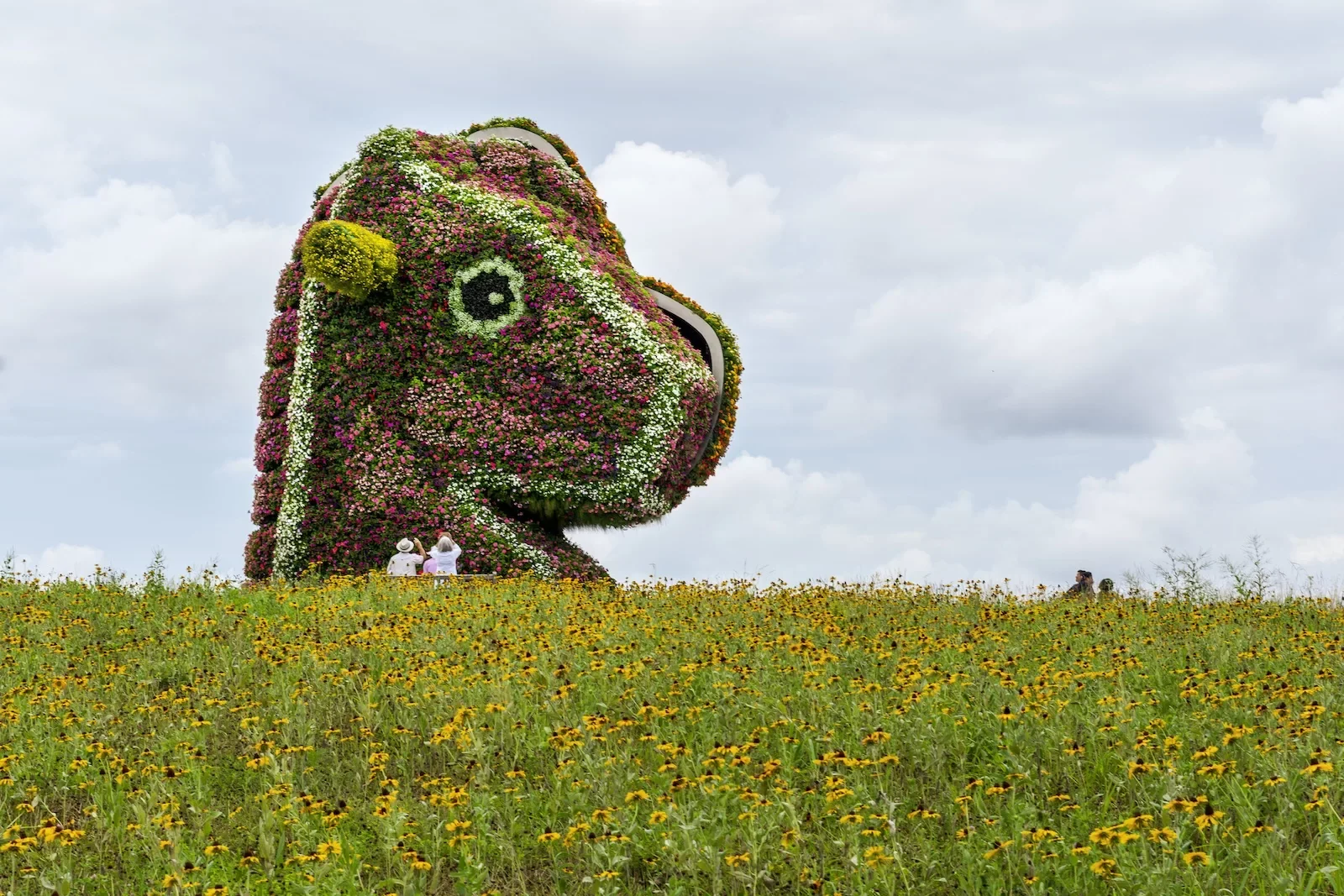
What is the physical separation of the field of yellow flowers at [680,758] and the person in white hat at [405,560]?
616 cm

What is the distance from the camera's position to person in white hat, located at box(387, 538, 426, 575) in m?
17.2

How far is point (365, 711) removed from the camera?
782 centimetres

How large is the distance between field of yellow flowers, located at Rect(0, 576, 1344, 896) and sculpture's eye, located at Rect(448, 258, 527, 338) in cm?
846

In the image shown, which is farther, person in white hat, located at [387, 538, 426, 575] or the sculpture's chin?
the sculpture's chin

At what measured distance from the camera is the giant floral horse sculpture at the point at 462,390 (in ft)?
59.4

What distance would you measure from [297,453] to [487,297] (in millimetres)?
3954

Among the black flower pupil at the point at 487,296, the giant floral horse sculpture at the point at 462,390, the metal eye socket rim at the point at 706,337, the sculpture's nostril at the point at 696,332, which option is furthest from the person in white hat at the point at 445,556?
the sculpture's nostril at the point at 696,332

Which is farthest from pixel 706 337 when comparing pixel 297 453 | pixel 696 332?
pixel 297 453

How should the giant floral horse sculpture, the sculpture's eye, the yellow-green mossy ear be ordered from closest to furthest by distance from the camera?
the yellow-green mossy ear < the giant floral horse sculpture < the sculpture's eye

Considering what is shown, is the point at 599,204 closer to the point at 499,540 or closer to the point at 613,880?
the point at 499,540

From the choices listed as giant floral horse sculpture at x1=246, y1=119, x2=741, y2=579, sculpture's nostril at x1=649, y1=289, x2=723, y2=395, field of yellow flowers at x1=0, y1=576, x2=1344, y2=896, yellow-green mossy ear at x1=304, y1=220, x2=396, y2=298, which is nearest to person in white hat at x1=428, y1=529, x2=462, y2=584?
giant floral horse sculpture at x1=246, y1=119, x2=741, y2=579

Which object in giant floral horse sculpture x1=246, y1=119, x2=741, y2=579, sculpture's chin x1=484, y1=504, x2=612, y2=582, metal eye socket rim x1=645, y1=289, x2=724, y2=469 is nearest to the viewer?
giant floral horse sculpture x1=246, y1=119, x2=741, y2=579

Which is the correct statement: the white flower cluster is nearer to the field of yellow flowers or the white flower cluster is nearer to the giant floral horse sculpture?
the giant floral horse sculpture

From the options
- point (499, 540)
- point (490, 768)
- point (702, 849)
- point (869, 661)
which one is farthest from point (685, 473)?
point (702, 849)
